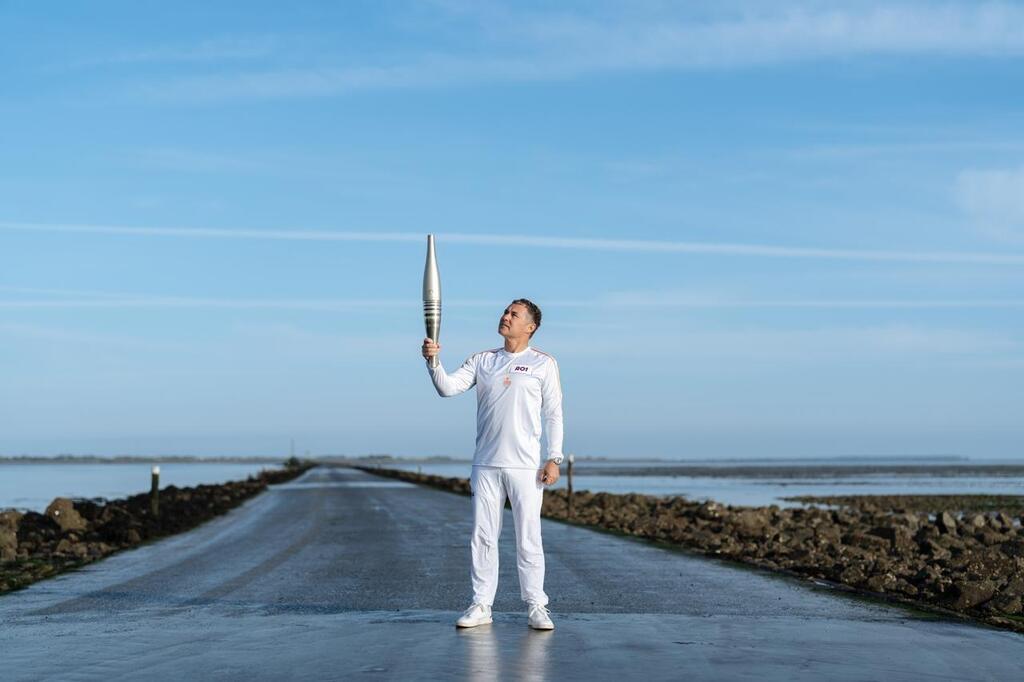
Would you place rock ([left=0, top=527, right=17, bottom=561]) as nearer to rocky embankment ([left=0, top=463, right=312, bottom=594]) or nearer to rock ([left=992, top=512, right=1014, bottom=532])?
rocky embankment ([left=0, top=463, right=312, bottom=594])

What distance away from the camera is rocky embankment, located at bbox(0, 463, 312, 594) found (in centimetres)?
1738

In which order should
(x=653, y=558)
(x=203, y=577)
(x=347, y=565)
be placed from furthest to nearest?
(x=653, y=558) → (x=347, y=565) → (x=203, y=577)

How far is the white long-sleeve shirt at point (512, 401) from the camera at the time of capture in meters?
9.17

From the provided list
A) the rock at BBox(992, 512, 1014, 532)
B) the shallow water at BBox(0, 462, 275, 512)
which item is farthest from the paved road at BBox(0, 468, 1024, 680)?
the shallow water at BBox(0, 462, 275, 512)

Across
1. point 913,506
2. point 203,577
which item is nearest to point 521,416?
point 203,577

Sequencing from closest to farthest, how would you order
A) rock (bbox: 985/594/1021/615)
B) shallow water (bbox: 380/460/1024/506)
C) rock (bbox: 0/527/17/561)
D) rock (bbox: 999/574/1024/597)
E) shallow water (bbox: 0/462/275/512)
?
1. rock (bbox: 985/594/1021/615)
2. rock (bbox: 999/574/1024/597)
3. rock (bbox: 0/527/17/561)
4. shallow water (bbox: 0/462/275/512)
5. shallow water (bbox: 380/460/1024/506)

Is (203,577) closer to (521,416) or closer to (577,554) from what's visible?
(577,554)

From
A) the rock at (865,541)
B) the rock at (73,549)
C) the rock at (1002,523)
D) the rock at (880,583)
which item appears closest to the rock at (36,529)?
the rock at (73,549)

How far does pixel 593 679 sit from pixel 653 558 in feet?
36.4

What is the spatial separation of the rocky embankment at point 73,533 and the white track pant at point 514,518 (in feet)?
22.6

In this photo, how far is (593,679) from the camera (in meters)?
7.20

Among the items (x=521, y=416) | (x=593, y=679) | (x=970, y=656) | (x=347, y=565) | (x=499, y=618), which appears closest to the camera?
(x=593, y=679)

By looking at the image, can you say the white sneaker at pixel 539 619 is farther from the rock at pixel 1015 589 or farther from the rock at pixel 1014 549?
the rock at pixel 1014 549

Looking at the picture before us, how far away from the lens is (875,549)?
72.0 feet
